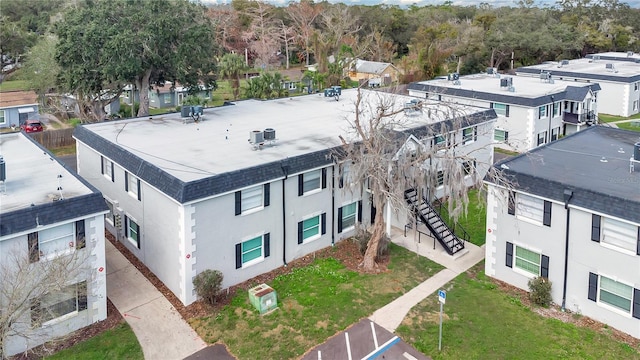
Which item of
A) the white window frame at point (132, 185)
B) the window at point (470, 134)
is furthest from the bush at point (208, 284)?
the window at point (470, 134)

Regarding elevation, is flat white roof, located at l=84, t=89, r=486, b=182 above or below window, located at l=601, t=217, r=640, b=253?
above

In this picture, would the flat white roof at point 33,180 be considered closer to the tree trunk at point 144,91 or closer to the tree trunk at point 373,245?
the tree trunk at point 373,245

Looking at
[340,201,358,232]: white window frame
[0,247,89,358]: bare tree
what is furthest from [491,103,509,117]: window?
[0,247,89,358]: bare tree

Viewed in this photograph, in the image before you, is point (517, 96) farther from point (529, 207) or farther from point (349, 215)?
point (529, 207)

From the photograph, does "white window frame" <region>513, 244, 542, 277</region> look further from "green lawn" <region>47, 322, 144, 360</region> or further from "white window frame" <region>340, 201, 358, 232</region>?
"green lawn" <region>47, 322, 144, 360</region>

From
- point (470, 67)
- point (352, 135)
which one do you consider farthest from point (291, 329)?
point (470, 67)

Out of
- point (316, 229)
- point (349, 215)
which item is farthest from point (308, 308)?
point (349, 215)
